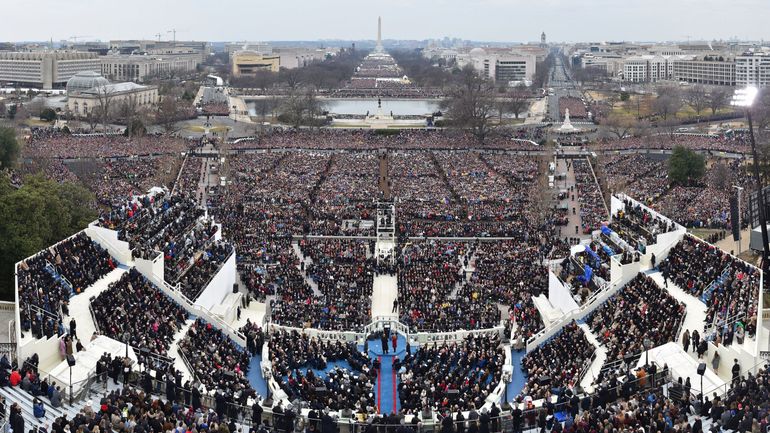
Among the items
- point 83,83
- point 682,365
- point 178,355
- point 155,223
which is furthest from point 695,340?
point 83,83

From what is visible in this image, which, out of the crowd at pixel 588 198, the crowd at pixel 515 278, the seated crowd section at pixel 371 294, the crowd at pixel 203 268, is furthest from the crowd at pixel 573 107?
the crowd at pixel 203 268

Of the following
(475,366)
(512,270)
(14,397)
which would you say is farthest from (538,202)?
(14,397)

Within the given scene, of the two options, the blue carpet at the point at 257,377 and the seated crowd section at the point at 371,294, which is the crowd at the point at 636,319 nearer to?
the seated crowd section at the point at 371,294

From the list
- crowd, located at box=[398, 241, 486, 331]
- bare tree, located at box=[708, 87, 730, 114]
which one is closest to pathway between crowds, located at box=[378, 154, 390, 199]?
crowd, located at box=[398, 241, 486, 331]

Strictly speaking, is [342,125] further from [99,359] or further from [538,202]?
[99,359]

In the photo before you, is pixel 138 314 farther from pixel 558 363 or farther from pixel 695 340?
pixel 695 340

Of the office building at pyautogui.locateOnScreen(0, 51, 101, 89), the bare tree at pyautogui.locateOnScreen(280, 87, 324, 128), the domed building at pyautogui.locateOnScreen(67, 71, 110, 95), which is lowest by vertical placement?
the bare tree at pyautogui.locateOnScreen(280, 87, 324, 128)

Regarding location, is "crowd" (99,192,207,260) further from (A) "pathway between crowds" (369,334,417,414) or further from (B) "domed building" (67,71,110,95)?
(B) "domed building" (67,71,110,95)
